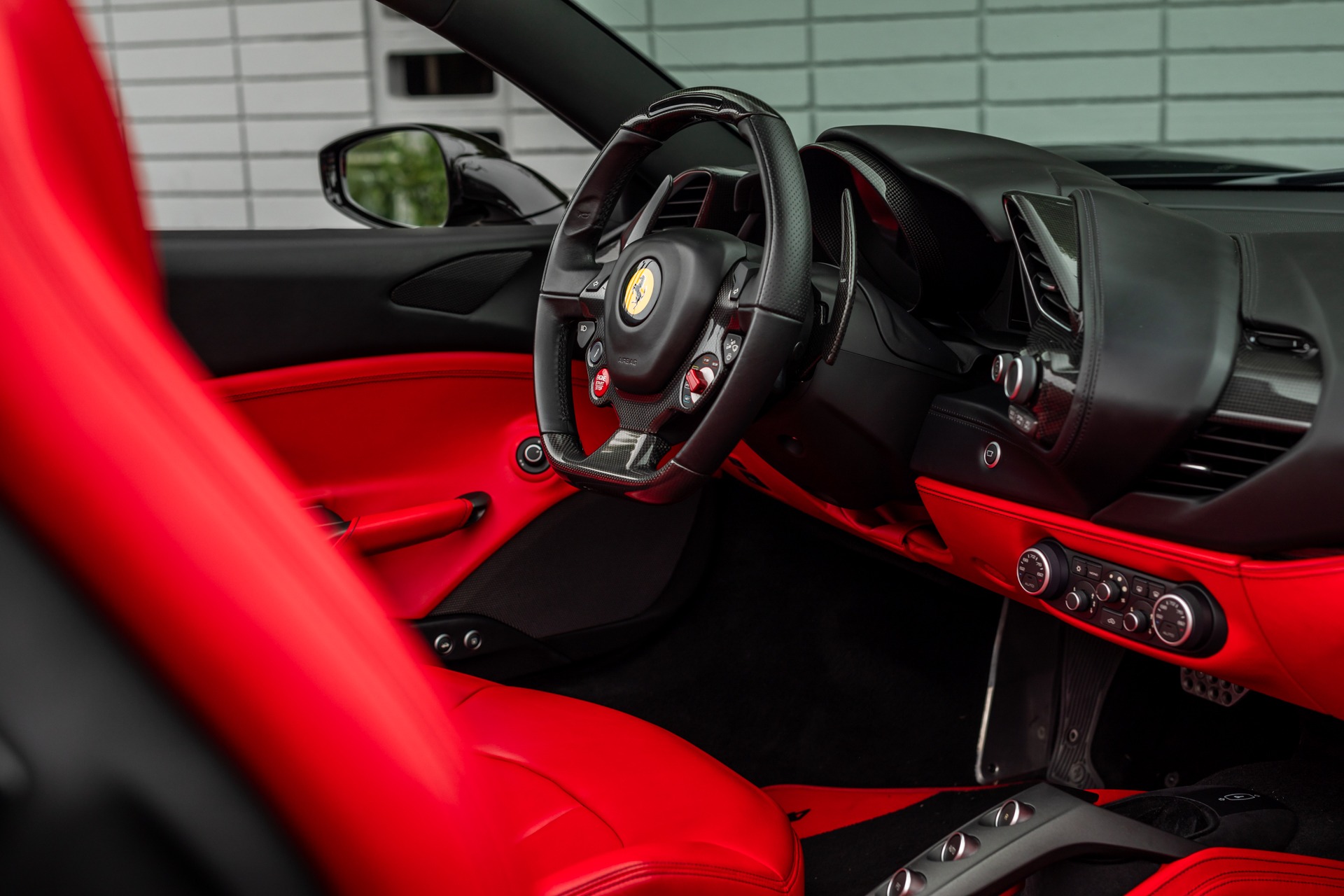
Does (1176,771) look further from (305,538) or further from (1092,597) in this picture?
(305,538)

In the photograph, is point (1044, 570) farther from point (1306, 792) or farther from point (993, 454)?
point (1306, 792)

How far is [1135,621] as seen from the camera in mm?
983

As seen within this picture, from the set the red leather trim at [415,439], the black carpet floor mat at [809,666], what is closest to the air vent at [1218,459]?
the black carpet floor mat at [809,666]

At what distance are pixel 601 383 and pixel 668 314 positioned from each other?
0.58 feet

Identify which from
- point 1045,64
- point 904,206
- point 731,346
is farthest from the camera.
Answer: point 1045,64

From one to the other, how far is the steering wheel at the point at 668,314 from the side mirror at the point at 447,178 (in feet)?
1.58

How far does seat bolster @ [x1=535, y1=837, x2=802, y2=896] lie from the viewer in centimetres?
83

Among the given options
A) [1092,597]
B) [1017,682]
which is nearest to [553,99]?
[1092,597]

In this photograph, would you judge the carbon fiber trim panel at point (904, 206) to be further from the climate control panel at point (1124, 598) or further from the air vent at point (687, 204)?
the climate control panel at point (1124, 598)

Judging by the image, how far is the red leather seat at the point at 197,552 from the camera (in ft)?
0.92

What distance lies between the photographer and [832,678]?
1.77 meters

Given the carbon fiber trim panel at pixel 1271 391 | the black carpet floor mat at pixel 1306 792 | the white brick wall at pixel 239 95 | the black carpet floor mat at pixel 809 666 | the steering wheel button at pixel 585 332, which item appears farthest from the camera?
the white brick wall at pixel 239 95

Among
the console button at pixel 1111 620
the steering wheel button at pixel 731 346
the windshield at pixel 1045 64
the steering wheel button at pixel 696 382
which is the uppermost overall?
the windshield at pixel 1045 64

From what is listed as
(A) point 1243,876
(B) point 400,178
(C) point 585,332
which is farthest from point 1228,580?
(B) point 400,178
